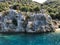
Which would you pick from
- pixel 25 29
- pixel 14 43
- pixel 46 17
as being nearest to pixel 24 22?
pixel 25 29

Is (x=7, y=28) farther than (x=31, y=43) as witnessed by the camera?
Yes

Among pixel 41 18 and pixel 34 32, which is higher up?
pixel 41 18

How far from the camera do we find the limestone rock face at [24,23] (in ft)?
193

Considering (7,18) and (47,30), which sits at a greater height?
(7,18)

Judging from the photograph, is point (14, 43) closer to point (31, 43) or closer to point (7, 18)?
point (31, 43)

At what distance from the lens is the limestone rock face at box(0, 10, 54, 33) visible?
58.8 meters

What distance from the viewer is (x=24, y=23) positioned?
5994 cm

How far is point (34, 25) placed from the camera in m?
58.7

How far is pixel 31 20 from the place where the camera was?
59688 millimetres

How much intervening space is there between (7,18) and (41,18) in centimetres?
1023

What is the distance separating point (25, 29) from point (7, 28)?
535 cm

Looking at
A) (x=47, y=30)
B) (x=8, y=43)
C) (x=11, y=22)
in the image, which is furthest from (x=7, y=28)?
(x=8, y=43)

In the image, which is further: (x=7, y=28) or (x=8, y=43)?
(x=7, y=28)

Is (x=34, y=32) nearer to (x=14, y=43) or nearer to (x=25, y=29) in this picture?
(x=25, y=29)
